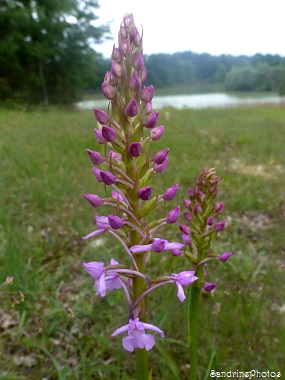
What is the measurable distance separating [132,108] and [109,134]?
0.38ft

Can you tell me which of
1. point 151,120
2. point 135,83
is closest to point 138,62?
point 135,83

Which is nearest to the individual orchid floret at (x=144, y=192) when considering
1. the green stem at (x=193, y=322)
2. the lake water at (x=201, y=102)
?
the green stem at (x=193, y=322)

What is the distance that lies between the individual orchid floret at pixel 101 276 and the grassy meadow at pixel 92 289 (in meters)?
0.61

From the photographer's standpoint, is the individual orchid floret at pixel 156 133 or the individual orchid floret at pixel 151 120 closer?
the individual orchid floret at pixel 151 120

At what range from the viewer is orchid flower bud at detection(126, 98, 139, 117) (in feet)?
3.86

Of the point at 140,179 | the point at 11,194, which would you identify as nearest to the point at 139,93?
the point at 140,179

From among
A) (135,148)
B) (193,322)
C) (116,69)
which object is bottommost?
(193,322)

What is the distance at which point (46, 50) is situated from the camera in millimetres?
Answer: 28766

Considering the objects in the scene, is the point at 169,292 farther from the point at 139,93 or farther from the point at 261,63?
the point at 261,63

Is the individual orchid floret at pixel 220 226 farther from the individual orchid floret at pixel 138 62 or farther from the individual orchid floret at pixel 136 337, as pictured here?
the individual orchid floret at pixel 138 62

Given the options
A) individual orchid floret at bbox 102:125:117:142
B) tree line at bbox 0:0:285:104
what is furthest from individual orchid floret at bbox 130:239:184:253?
tree line at bbox 0:0:285:104

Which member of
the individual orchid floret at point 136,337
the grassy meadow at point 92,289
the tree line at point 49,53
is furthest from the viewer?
the tree line at point 49,53

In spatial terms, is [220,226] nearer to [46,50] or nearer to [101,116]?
[101,116]

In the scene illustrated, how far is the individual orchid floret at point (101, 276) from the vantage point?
1.16 metres
